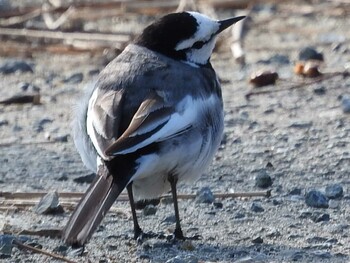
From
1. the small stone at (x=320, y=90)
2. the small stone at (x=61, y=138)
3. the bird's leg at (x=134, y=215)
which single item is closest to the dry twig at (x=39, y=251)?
the bird's leg at (x=134, y=215)

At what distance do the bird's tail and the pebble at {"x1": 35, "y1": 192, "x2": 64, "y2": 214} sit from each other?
2.78ft

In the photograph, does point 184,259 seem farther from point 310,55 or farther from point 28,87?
point 310,55

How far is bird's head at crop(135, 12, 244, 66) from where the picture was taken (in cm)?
703

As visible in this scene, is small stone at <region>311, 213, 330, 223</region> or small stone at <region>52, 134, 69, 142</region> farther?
small stone at <region>52, 134, 69, 142</region>

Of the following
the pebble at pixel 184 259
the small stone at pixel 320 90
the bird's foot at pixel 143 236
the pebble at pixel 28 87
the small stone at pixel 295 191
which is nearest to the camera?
the pebble at pixel 184 259

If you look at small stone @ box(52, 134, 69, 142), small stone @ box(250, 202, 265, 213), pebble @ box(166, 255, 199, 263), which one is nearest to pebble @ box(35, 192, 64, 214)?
small stone @ box(250, 202, 265, 213)

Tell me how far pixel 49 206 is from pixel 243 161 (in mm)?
1545

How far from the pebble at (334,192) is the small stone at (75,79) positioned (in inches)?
144

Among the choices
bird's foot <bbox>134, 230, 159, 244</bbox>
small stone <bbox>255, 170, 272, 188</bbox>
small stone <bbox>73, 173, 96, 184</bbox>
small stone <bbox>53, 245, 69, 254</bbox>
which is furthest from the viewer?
small stone <bbox>73, 173, 96, 184</bbox>

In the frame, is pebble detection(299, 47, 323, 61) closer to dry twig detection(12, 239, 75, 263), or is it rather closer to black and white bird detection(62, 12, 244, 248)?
black and white bird detection(62, 12, 244, 248)

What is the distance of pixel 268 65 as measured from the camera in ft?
34.8

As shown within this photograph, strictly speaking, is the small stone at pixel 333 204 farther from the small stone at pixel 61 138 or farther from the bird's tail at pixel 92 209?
the small stone at pixel 61 138

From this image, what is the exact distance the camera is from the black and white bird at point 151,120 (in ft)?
19.4

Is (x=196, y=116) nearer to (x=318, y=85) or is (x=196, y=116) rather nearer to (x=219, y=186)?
(x=219, y=186)
